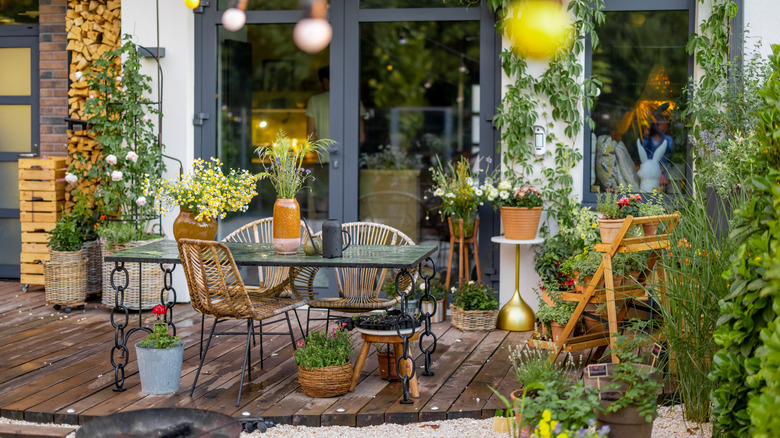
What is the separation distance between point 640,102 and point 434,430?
3196 mm

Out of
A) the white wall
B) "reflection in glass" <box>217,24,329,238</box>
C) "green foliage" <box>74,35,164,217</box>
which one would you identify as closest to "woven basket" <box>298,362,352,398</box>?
"reflection in glass" <box>217,24,329,238</box>

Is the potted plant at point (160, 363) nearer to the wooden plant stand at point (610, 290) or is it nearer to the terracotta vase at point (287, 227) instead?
the terracotta vase at point (287, 227)

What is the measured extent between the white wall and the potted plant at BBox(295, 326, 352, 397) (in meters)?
2.59

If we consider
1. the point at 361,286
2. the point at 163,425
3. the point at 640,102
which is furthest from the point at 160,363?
the point at 640,102

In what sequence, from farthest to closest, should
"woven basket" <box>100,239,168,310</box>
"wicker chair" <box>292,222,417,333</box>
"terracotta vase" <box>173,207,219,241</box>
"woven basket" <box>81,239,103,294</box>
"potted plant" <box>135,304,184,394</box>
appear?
"woven basket" <box>81,239,103,294</box> → "woven basket" <box>100,239,168,310</box> → "wicker chair" <box>292,222,417,333</box> → "terracotta vase" <box>173,207,219,241</box> → "potted plant" <box>135,304,184,394</box>

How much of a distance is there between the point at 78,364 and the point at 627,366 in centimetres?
312

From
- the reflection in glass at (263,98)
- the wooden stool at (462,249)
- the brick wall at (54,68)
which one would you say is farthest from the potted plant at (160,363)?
the brick wall at (54,68)

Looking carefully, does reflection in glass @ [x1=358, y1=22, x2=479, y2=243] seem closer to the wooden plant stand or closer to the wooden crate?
the wooden plant stand

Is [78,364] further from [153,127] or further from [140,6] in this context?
[140,6]

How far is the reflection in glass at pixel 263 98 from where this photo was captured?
624 centimetres

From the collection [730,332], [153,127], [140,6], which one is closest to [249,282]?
[153,127]

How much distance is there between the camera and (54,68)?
7133 mm

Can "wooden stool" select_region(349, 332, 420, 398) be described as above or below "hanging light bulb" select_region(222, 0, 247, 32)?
below

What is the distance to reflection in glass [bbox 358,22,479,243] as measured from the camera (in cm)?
604
